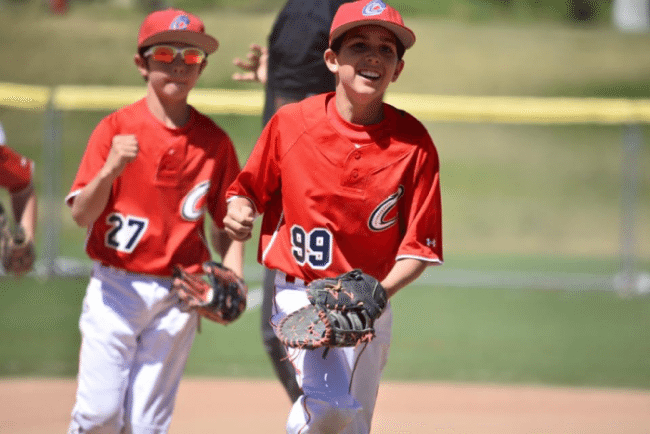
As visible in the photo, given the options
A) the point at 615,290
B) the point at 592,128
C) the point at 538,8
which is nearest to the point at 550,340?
the point at 615,290

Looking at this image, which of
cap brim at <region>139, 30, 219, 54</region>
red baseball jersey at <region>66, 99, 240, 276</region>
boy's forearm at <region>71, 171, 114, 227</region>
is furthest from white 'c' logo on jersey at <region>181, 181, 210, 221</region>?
cap brim at <region>139, 30, 219, 54</region>

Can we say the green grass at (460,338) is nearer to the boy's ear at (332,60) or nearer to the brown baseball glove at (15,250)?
the brown baseball glove at (15,250)

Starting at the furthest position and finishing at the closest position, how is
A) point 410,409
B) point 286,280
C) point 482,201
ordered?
point 482,201 < point 410,409 < point 286,280

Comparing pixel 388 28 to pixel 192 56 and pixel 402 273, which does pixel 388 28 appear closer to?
pixel 402 273

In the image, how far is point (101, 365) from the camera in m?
3.80

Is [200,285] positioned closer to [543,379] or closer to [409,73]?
[543,379]

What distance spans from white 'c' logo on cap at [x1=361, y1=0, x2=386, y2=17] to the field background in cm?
382

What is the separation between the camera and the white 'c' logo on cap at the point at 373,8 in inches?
132

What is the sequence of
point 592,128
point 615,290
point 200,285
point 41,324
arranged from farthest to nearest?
point 592,128, point 615,290, point 41,324, point 200,285

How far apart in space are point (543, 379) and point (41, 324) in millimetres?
3917

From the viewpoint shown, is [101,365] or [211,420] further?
[211,420]

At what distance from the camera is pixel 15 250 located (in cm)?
415

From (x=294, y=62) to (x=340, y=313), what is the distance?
144 cm

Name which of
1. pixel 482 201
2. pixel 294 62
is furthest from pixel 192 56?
pixel 482 201
